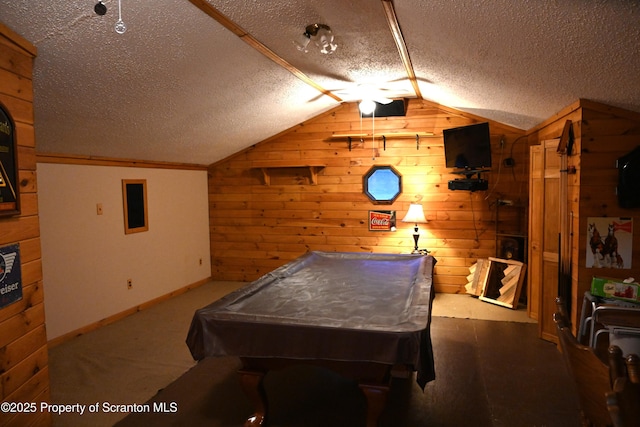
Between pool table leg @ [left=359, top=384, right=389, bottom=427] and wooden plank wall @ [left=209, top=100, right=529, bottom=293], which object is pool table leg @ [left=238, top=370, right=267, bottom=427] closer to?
pool table leg @ [left=359, top=384, right=389, bottom=427]

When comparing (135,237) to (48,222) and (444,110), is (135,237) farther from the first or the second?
(444,110)

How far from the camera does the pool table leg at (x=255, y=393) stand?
7.42 ft

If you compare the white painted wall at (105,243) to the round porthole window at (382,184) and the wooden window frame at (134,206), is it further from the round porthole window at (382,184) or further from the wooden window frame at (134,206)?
the round porthole window at (382,184)

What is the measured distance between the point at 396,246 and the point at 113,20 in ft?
13.8

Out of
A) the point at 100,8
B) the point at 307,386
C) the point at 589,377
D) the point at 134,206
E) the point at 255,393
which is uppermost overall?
the point at 100,8

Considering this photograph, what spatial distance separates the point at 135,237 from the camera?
4.66 m

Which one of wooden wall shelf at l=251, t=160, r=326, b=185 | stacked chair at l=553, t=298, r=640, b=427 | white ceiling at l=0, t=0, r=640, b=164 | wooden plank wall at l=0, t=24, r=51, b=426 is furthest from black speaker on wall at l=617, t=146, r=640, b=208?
wooden plank wall at l=0, t=24, r=51, b=426

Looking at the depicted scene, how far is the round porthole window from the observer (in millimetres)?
5473

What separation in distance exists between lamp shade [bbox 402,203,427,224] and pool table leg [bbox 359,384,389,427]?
322cm

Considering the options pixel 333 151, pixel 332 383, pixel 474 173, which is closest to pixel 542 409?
pixel 332 383

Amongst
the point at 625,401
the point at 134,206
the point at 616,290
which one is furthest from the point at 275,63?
the point at 625,401

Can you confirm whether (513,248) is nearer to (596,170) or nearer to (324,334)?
(596,170)

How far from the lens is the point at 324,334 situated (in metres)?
1.99

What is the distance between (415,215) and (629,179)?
237 cm
